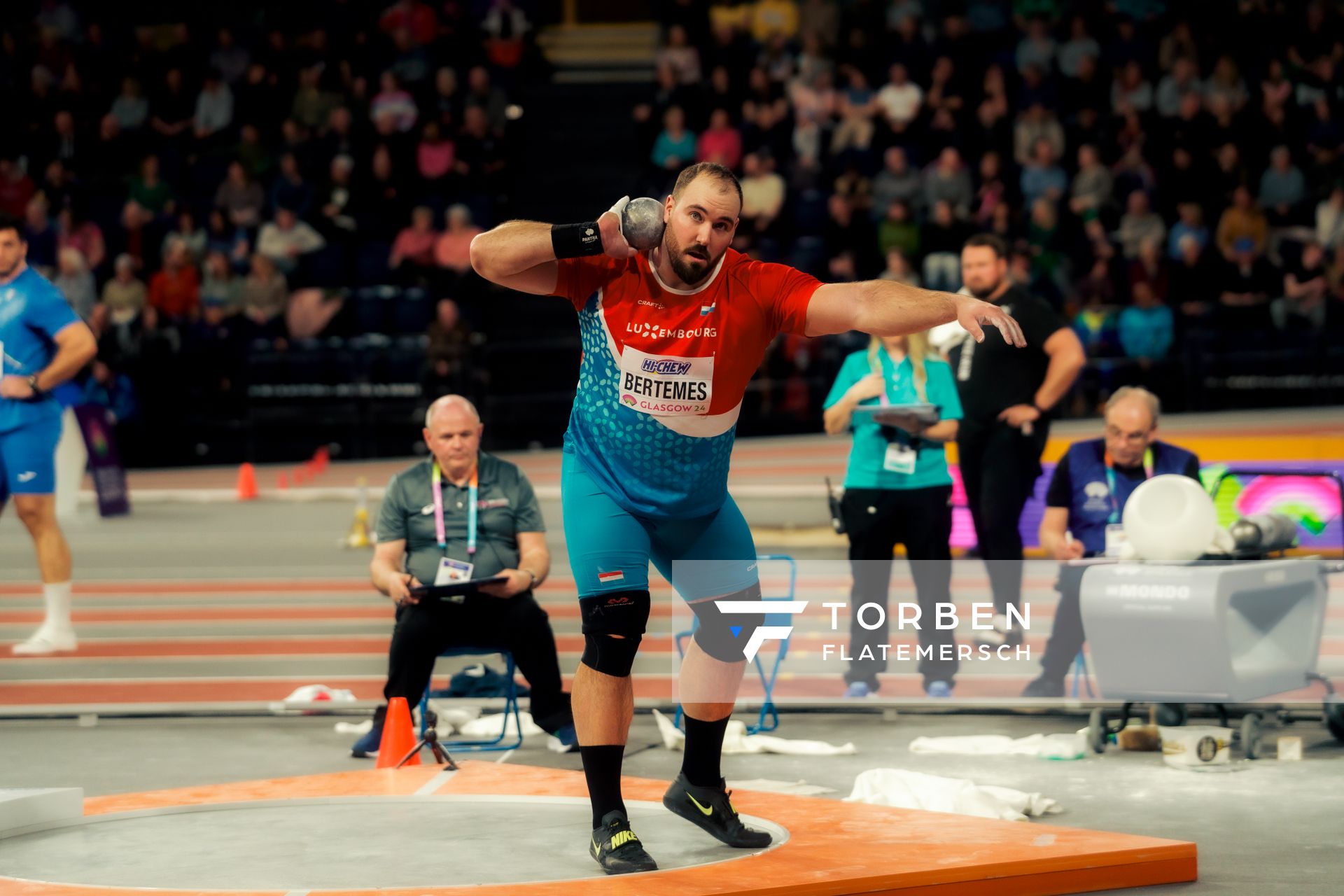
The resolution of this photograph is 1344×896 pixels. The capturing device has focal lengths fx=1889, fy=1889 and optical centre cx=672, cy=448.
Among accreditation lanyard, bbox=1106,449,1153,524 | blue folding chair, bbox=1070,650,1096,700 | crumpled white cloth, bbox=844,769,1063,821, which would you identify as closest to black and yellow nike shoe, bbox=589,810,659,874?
crumpled white cloth, bbox=844,769,1063,821

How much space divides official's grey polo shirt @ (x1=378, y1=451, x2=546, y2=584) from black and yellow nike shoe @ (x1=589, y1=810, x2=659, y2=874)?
7.60 feet

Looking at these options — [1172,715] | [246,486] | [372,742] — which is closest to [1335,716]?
[1172,715]

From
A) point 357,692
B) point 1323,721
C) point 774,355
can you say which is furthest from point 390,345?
point 1323,721

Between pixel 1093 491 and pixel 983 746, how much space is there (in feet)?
4.09

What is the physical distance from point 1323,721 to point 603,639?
3399 mm

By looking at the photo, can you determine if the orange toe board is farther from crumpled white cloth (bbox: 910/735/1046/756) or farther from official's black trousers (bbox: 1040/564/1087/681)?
official's black trousers (bbox: 1040/564/1087/681)

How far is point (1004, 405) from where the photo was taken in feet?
26.2

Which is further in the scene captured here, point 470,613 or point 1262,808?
point 470,613

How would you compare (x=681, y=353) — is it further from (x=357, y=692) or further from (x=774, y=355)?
(x=774, y=355)

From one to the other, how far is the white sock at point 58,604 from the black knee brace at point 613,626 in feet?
15.5

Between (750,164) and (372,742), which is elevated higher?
(750,164)

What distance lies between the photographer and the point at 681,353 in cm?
480

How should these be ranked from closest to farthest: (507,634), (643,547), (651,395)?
1. (651,395)
2. (643,547)
3. (507,634)

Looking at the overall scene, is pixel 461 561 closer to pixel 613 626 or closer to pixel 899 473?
pixel 899 473
